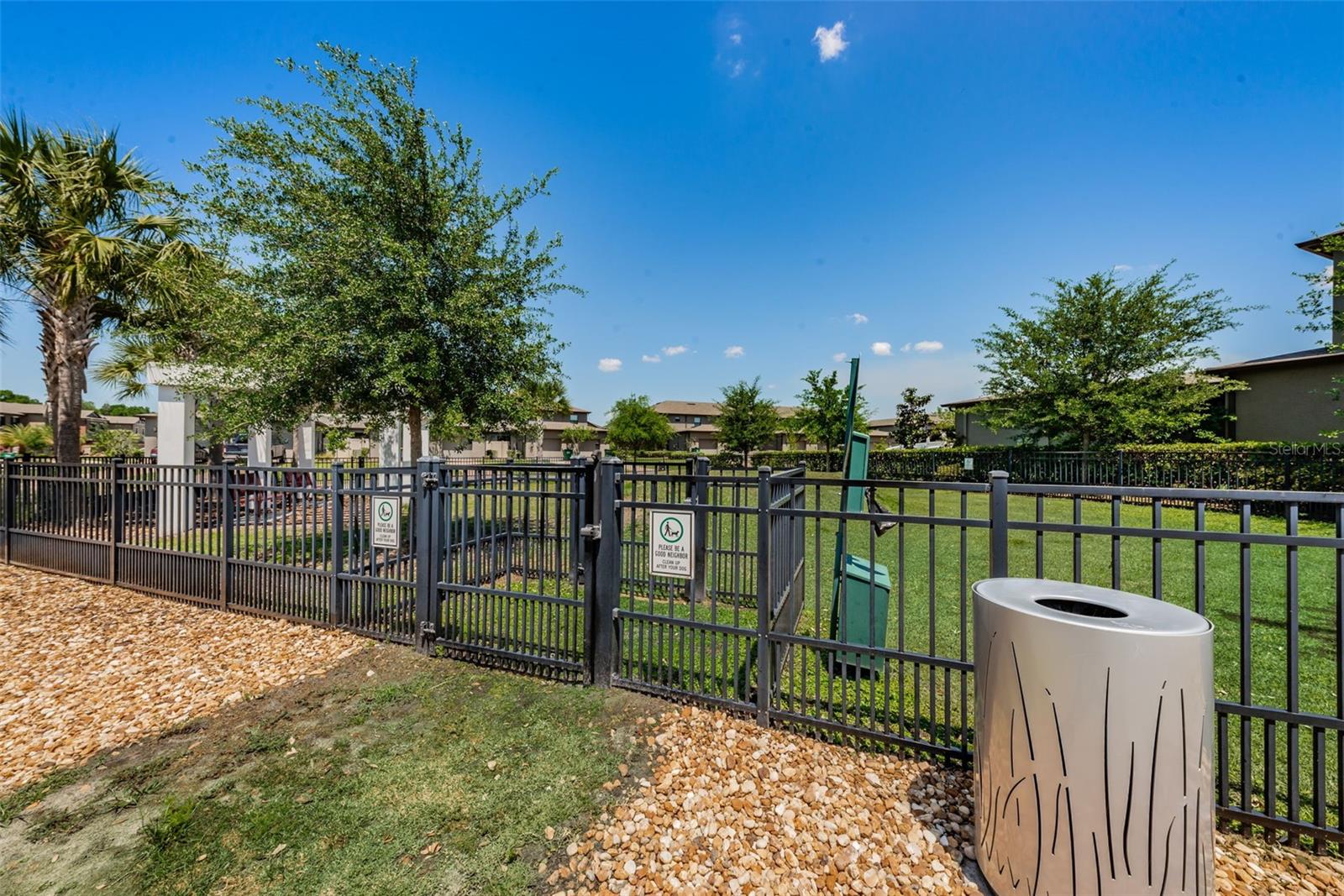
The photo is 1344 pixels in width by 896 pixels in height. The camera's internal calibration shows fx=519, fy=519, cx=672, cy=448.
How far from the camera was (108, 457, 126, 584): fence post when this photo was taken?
245 inches

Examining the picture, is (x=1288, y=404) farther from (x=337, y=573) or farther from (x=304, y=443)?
(x=304, y=443)

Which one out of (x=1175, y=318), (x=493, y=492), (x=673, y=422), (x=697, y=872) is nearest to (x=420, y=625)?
(x=493, y=492)

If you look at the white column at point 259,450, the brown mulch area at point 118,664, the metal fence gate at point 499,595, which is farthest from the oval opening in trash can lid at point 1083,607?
the white column at point 259,450

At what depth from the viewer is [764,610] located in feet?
11.2

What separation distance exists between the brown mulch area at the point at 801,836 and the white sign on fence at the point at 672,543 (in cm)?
111

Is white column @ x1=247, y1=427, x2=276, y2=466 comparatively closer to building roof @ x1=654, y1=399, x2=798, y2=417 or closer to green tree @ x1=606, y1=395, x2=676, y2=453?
green tree @ x1=606, y1=395, x2=676, y2=453

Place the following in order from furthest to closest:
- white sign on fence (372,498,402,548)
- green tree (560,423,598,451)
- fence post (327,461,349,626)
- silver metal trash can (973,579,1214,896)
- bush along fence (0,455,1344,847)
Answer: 1. green tree (560,423,598,451)
2. fence post (327,461,349,626)
3. white sign on fence (372,498,402,548)
4. bush along fence (0,455,1344,847)
5. silver metal trash can (973,579,1214,896)

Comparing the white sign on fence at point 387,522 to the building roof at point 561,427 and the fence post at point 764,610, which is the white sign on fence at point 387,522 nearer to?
the fence post at point 764,610

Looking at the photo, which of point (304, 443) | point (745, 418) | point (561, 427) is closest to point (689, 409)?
point (561, 427)

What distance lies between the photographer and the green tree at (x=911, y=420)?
34.1m

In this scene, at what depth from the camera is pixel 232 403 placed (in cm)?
764

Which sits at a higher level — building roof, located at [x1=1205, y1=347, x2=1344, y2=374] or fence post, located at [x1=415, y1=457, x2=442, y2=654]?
building roof, located at [x1=1205, y1=347, x2=1344, y2=374]

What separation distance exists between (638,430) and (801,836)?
133 ft

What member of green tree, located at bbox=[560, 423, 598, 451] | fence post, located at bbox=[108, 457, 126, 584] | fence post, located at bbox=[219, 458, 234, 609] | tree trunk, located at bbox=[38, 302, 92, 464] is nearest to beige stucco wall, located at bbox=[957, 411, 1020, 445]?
fence post, located at bbox=[219, 458, 234, 609]
